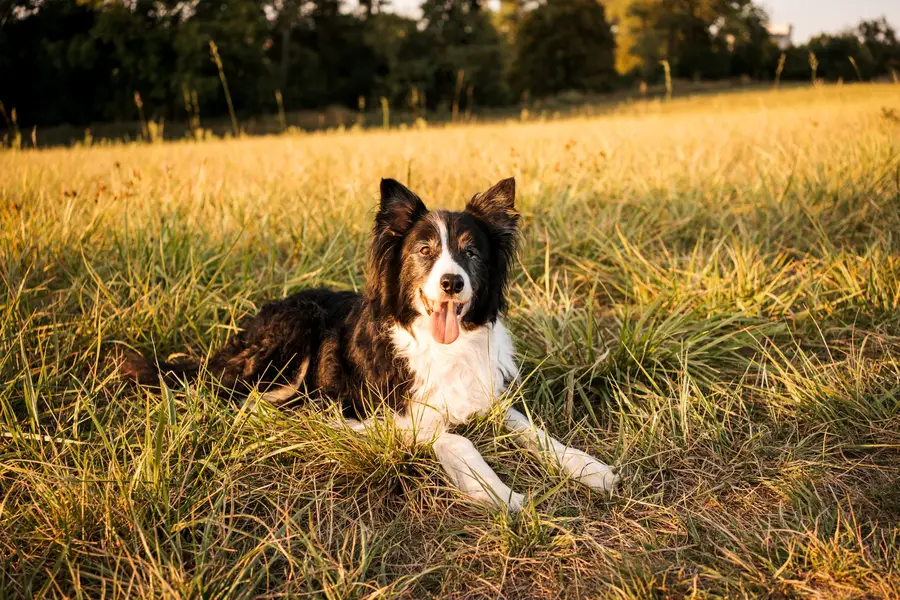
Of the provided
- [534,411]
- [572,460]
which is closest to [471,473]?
[572,460]

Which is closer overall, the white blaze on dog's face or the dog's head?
the white blaze on dog's face

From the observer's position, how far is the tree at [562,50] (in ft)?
148

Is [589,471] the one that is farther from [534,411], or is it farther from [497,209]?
[497,209]

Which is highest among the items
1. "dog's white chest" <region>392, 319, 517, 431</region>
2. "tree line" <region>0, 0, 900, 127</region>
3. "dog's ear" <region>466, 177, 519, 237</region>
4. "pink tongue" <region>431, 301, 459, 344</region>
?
"tree line" <region>0, 0, 900, 127</region>

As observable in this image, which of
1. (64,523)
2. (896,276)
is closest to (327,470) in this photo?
(64,523)

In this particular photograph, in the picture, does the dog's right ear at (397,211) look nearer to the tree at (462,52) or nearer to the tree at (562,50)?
the tree at (462,52)

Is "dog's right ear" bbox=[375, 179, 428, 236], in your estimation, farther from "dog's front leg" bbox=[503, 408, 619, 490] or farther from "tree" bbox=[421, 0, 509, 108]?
"tree" bbox=[421, 0, 509, 108]

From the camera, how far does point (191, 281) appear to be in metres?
3.79

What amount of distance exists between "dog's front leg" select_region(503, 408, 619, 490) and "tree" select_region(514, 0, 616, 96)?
45193 millimetres

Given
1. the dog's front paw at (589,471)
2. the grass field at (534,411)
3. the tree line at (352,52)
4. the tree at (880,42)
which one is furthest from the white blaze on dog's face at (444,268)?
the tree at (880,42)

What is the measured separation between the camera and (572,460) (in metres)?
2.65

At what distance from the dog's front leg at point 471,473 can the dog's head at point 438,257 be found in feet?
1.53

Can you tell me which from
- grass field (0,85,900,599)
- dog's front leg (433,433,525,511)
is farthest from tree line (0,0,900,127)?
dog's front leg (433,433,525,511)

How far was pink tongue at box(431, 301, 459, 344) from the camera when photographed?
110 inches
